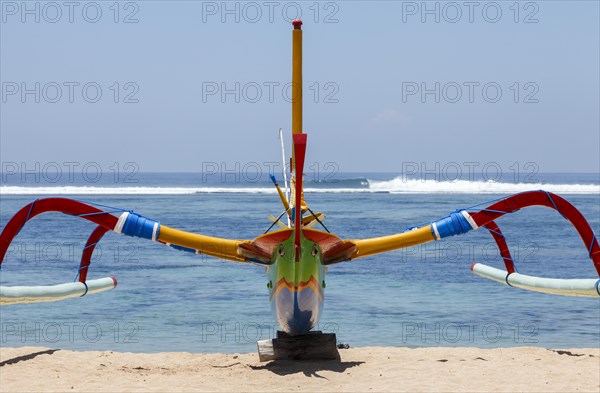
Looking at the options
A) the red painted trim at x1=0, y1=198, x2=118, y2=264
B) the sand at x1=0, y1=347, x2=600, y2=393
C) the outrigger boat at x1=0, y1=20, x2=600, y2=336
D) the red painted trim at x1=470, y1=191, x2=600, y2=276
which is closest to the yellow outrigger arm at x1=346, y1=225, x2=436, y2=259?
the outrigger boat at x1=0, y1=20, x2=600, y2=336

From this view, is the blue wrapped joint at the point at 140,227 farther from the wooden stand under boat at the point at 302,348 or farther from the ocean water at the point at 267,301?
the ocean water at the point at 267,301

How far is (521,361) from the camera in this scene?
11.8 meters

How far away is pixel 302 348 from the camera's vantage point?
11.6 m

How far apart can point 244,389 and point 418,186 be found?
8158 centimetres

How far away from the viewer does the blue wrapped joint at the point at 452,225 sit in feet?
33.1

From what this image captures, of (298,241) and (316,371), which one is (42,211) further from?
(316,371)

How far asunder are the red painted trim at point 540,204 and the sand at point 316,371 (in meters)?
1.71

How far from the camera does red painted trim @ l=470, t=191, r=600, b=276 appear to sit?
10031 mm

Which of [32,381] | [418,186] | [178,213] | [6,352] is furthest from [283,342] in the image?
[418,186]

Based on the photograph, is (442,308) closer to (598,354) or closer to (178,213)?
(598,354)

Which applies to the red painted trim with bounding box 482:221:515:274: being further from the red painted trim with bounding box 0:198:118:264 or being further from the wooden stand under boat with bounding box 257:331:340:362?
the red painted trim with bounding box 0:198:118:264

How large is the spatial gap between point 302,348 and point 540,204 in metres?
3.67

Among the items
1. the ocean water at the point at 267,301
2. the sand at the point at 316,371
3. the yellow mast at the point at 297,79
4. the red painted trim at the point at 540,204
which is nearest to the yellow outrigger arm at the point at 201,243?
the sand at the point at 316,371

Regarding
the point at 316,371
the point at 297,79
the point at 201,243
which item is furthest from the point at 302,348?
the point at 297,79
